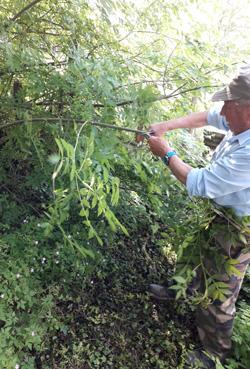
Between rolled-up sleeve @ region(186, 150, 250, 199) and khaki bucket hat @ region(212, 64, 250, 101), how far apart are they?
0.94ft

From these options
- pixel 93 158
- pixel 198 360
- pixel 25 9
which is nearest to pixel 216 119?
pixel 93 158

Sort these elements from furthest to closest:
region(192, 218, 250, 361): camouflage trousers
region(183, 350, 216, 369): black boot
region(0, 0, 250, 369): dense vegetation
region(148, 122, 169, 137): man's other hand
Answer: region(183, 350, 216, 369): black boot → region(192, 218, 250, 361): camouflage trousers → region(148, 122, 169, 137): man's other hand → region(0, 0, 250, 369): dense vegetation

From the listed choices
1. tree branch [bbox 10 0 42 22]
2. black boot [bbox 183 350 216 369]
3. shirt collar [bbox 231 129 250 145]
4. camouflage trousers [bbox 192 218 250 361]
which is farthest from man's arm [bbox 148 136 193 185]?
black boot [bbox 183 350 216 369]

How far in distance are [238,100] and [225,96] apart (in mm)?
79

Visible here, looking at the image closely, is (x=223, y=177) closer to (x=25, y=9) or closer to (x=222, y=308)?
(x=222, y=308)

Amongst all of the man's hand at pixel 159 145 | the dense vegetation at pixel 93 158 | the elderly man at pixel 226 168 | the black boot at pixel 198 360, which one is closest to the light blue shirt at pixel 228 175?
the elderly man at pixel 226 168

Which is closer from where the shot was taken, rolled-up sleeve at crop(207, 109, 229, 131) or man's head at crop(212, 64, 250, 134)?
man's head at crop(212, 64, 250, 134)

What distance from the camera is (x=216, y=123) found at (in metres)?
2.33

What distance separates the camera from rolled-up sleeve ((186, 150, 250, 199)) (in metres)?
1.79

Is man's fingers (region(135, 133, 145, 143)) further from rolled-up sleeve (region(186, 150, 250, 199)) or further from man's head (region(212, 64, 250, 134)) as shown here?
man's head (region(212, 64, 250, 134))

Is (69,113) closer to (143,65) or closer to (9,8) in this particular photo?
(143,65)

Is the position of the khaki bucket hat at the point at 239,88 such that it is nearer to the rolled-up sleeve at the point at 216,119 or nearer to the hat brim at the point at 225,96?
the hat brim at the point at 225,96

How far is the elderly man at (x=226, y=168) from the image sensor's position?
1.81 m

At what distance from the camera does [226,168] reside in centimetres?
180
